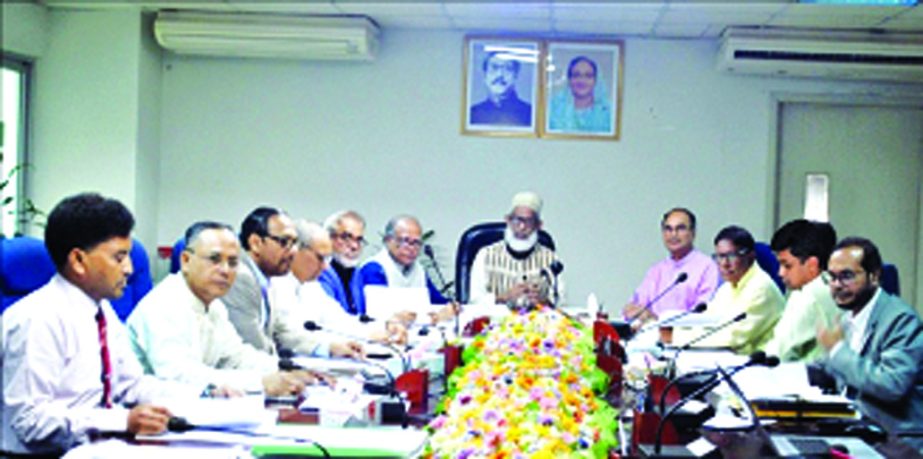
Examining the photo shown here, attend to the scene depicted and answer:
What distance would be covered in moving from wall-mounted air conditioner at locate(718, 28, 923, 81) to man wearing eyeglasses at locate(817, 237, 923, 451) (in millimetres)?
3399

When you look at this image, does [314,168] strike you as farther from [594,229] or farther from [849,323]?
[849,323]

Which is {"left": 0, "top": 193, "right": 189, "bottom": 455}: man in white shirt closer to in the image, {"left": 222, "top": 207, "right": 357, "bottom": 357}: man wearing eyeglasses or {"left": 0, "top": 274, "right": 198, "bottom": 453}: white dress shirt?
{"left": 0, "top": 274, "right": 198, "bottom": 453}: white dress shirt

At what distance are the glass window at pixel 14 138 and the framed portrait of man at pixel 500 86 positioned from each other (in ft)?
9.31

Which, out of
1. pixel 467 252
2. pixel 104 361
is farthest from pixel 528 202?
pixel 104 361

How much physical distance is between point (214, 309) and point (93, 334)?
0.79m

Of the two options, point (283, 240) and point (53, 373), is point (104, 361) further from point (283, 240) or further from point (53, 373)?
point (283, 240)

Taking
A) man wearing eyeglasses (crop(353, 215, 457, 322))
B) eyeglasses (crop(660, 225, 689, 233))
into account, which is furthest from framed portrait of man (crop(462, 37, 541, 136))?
man wearing eyeglasses (crop(353, 215, 457, 322))

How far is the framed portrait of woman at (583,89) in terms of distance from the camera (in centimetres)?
675

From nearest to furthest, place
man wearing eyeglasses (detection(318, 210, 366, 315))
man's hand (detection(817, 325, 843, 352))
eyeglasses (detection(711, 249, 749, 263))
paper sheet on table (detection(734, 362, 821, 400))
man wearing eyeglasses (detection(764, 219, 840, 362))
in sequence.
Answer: paper sheet on table (detection(734, 362, 821, 400)) → man's hand (detection(817, 325, 843, 352)) → man wearing eyeglasses (detection(764, 219, 840, 362)) → eyeglasses (detection(711, 249, 749, 263)) → man wearing eyeglasses (detection(318, 210, 366, 315))

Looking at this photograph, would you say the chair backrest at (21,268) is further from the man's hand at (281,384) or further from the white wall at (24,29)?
the white wall at (24,29)

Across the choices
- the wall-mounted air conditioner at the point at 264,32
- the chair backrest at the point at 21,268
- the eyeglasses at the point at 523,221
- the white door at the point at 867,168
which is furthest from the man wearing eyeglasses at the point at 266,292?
the white door at the point at 867,168

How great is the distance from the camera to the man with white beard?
18.4ft

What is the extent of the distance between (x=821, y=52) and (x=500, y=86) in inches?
81.1

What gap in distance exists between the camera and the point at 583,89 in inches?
267
